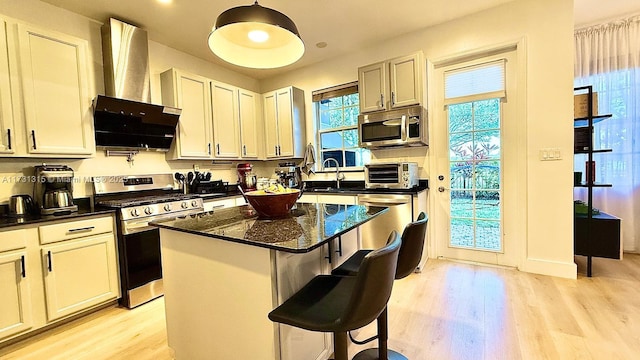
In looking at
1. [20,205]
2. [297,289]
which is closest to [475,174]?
[297,289]

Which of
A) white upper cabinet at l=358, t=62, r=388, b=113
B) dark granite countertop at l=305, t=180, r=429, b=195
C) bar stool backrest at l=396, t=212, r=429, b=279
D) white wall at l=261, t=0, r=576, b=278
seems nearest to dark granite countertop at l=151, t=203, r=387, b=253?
bar stool backrest at l=396, t=212, r=429, b=279

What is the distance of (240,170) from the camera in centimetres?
411

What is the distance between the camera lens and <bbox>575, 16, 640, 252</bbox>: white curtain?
3203mm

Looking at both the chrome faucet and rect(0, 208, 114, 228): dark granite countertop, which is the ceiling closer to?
the chrome faucet

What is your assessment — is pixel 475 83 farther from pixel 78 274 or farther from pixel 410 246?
pixel 78 274

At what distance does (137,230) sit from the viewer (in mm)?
2469

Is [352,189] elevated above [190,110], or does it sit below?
below

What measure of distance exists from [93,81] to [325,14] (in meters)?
2.45

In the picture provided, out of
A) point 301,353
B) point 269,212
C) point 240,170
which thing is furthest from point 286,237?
point 240,170

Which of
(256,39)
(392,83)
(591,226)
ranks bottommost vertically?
(591,226)

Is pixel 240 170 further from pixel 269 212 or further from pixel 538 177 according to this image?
pixel 538 177

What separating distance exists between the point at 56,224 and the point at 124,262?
574 mm

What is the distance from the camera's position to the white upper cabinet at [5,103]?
2.05m

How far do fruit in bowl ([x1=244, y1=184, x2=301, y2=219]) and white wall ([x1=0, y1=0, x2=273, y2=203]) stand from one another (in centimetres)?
217
